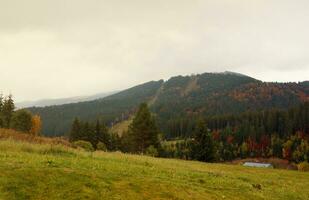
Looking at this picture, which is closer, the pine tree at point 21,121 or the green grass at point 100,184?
the green grass at point 100,184

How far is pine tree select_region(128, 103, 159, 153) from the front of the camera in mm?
81750

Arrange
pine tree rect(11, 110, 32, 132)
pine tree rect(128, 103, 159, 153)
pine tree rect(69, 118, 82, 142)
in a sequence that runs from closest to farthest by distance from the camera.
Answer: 1. pine tree rect(128, 103, 159, 153)
2. pine tree rect(69, 118, 82, 142)
3. pine tree rect(11, 110, 32, 132)

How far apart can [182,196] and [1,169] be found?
839 centimetres

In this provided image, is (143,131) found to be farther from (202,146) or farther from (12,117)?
(12,117)

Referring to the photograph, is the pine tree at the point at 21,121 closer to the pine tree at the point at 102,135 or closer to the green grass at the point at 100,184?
the pine tree at the point at 102,135

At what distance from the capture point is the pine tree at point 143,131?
81750 millimetres

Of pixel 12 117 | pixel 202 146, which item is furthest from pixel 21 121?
pixel 202 146

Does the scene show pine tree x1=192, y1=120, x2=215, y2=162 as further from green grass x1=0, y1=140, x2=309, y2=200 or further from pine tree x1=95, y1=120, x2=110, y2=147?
green grass x1=0, y1=140, x2=309, y2=200

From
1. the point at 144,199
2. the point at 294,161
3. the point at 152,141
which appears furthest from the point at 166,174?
the point at 294,161

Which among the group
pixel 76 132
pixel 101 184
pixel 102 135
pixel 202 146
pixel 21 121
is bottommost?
pixel 202 146

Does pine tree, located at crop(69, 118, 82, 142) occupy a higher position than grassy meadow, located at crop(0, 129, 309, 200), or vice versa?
pine tree, located at crop(69, 118, 82, 142)

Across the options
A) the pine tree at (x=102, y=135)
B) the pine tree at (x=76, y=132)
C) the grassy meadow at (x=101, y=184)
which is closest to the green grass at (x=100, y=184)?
the grassy meadow at (x=101, y=184)

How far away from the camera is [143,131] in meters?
82.2

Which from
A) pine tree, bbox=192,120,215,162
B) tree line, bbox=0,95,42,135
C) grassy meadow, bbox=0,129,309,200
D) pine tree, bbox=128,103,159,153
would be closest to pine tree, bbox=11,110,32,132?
tree line, bbox=0,95,42,135
